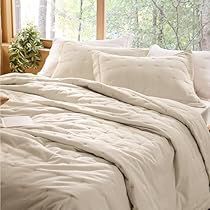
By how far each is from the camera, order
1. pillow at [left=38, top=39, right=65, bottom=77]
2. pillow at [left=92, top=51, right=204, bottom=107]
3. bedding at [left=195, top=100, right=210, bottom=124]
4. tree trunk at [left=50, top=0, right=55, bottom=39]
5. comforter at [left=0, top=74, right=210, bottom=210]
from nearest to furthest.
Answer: comforter at [left=0, top=74, right=210, bottom=210]
bedding at [left=195, top=100, right=210, bottom=124]
pillow at [left=92, top=51, right=204, bottom=107]
pillow at [left=38, top=39, right=65, bottom=77]
tree trunk at [left=50, top=0, right=55, bottom=39]

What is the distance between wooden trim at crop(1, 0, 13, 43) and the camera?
15.9ft

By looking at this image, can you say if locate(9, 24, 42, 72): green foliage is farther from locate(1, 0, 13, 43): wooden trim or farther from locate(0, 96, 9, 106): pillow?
locate(0, 96, 9, 106): pillow

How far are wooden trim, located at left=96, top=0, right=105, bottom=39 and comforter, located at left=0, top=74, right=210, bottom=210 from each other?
1399mm

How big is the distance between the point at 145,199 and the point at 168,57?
5.16ft

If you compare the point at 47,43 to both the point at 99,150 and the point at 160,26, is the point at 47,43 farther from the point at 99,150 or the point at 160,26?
the point at 99,150

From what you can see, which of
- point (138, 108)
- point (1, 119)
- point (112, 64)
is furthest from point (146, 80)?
point (1, 119)

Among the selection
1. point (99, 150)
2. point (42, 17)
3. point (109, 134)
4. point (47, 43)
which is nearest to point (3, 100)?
point (109, 134)

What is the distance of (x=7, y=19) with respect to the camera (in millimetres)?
4855

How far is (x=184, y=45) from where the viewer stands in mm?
3904

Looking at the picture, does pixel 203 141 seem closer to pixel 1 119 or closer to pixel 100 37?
pixel 1 119

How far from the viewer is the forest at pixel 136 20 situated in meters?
3.84

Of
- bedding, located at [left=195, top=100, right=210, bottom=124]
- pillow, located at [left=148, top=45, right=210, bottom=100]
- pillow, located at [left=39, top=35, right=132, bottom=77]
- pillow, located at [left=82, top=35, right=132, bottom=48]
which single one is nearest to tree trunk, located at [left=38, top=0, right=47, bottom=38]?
pillow, located at [left=39, top=35, right=132, bottom=77]

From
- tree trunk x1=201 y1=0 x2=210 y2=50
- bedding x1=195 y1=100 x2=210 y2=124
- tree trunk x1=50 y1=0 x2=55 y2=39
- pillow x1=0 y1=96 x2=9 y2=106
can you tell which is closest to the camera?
pillow x1=0 y1=96 x2=9 y2=106

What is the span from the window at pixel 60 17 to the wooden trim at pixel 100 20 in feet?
0.28
